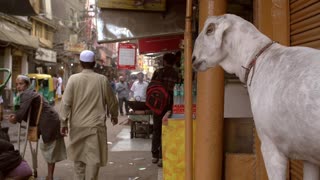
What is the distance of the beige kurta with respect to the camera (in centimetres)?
546

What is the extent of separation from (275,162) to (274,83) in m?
0.48

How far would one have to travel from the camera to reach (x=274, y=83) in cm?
236

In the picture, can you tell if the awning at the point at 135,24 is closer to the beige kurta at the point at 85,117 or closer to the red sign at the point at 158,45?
the beige kurta at the point at 85,117

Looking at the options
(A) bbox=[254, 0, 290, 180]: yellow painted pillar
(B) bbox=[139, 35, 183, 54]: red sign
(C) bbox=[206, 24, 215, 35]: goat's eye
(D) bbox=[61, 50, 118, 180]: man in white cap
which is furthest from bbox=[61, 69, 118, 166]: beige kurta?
(B) bbox=[139, 35, 183, 54]: red sign

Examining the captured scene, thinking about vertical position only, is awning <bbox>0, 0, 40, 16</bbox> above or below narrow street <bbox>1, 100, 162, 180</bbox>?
above

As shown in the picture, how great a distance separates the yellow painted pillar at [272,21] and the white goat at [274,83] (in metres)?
1.27

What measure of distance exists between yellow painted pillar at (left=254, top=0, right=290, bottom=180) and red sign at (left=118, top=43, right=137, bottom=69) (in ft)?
34.5

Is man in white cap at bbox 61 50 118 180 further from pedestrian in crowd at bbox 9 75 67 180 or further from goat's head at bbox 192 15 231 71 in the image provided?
goat's head at bbox 192 15 231 71

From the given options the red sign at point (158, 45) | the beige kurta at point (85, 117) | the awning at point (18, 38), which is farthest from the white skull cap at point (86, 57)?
the awning at point (18, 38)

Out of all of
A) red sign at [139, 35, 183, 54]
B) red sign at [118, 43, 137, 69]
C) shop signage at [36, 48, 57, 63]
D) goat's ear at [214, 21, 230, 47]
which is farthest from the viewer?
shop signage at [36, 48, 57, 63]

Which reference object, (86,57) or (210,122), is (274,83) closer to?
(210,122)

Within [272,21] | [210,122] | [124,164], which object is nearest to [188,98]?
[210,122]

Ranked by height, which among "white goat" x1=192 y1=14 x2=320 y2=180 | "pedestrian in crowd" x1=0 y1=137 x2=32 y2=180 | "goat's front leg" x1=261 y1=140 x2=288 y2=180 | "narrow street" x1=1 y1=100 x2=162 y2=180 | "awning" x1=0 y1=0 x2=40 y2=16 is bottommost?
"narrow street" x1=1 y1=100 x2=162 y2=180

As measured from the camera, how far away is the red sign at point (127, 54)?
47.9 ft
